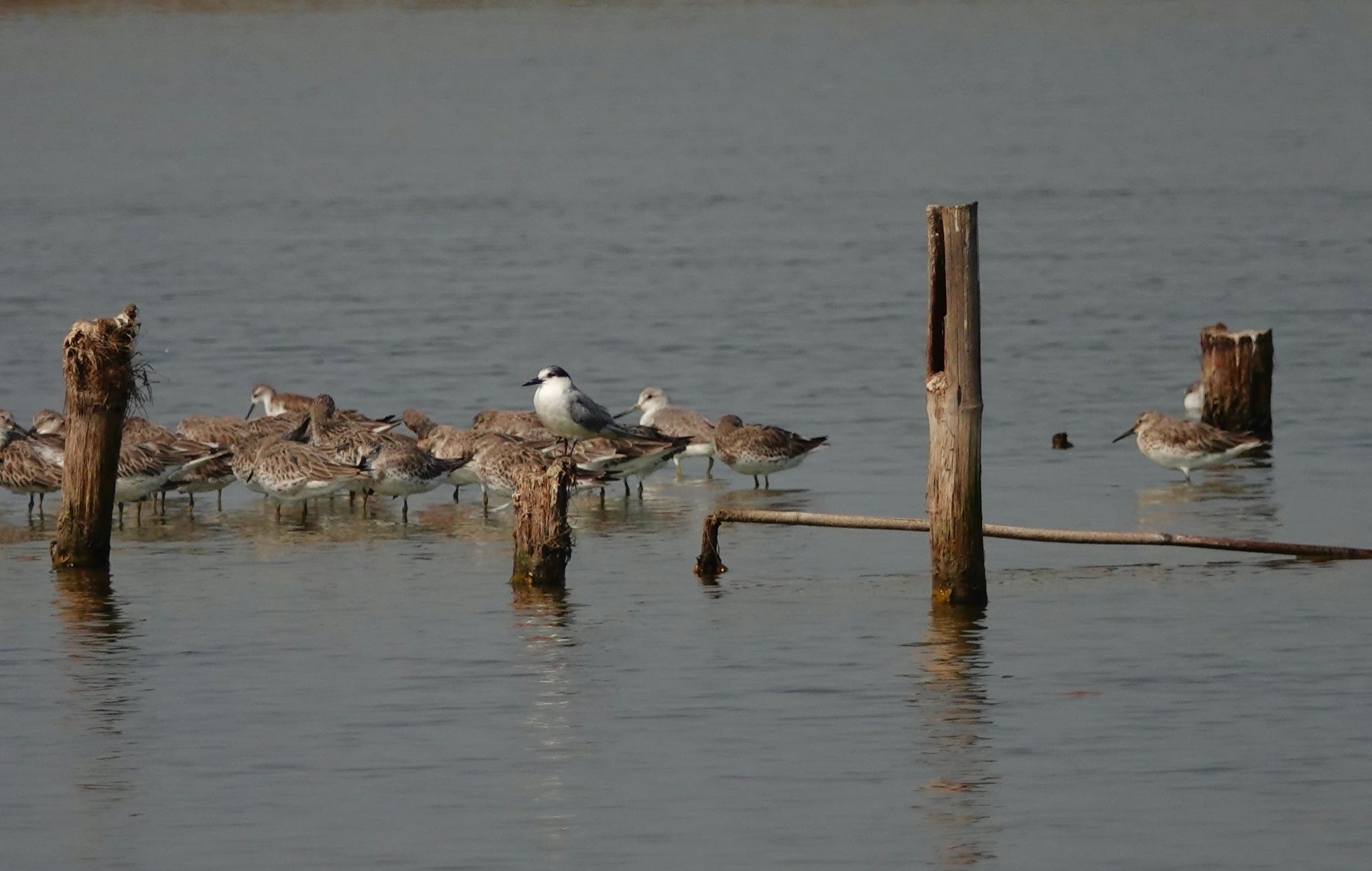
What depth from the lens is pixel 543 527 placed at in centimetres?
1504

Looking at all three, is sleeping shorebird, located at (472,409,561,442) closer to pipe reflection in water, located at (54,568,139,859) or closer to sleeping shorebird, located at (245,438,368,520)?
sleeping shorebird, located at (245,438,368,520)

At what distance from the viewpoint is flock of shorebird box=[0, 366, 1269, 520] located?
1831 centimetres

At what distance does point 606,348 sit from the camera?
2925cm

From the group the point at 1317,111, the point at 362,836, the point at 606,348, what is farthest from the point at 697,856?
the point at 1317,111

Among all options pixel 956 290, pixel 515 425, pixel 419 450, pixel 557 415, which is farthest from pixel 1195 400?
pixel 956 290

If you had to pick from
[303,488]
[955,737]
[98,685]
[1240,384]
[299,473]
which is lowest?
[955,737]

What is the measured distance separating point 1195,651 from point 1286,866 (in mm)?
3560

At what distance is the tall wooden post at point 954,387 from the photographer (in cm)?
1329

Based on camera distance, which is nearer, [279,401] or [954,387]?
[954,387]

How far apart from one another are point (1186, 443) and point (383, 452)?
20.5ft

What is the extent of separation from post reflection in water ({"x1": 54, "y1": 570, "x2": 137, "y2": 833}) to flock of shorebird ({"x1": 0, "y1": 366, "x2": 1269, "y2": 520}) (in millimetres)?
2508

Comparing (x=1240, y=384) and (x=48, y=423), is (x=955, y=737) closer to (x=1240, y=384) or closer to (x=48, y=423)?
(x=1240, y=384)

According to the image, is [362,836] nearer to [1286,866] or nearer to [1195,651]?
[1286,866]

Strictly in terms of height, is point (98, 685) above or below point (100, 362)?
below
